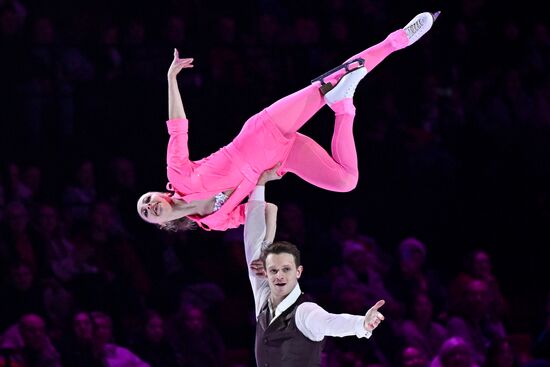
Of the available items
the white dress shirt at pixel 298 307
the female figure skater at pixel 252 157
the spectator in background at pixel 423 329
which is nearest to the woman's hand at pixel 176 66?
the female figure skater at pixel 252 157

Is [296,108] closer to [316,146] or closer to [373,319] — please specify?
[316,146]

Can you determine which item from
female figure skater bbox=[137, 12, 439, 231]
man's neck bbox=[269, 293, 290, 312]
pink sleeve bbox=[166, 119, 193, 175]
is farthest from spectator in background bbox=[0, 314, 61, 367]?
man's neck bbox=[269, 293, 290, 312]

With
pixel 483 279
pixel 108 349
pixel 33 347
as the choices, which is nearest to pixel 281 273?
pixel 108 349

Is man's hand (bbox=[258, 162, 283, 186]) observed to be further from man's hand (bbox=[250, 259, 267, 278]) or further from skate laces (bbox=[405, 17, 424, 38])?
skate laces (bbox=[405, 17, 424, 38])

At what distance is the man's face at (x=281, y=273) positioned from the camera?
4.98m

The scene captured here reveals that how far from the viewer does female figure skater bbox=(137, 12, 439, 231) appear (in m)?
5.54

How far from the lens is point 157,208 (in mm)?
5496

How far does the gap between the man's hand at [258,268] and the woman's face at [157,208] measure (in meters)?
0.53

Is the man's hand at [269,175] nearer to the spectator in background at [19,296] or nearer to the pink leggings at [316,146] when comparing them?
the pink leggings at [316,146]

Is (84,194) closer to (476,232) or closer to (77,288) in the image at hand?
(77,288)

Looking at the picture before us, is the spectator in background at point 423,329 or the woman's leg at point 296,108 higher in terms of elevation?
the woman's leg at point 296,108

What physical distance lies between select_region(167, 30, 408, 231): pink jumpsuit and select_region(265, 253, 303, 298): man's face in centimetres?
74

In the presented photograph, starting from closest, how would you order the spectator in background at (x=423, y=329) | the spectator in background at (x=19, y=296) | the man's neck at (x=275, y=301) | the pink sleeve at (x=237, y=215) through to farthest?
the man's neck at (x=275, y=301)
the pink sleeve at (x=237, y=215)
the spectator in background at (x=19, y=296)
the spectator in background at (x=423, y=329)

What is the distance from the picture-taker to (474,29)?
979 cm
